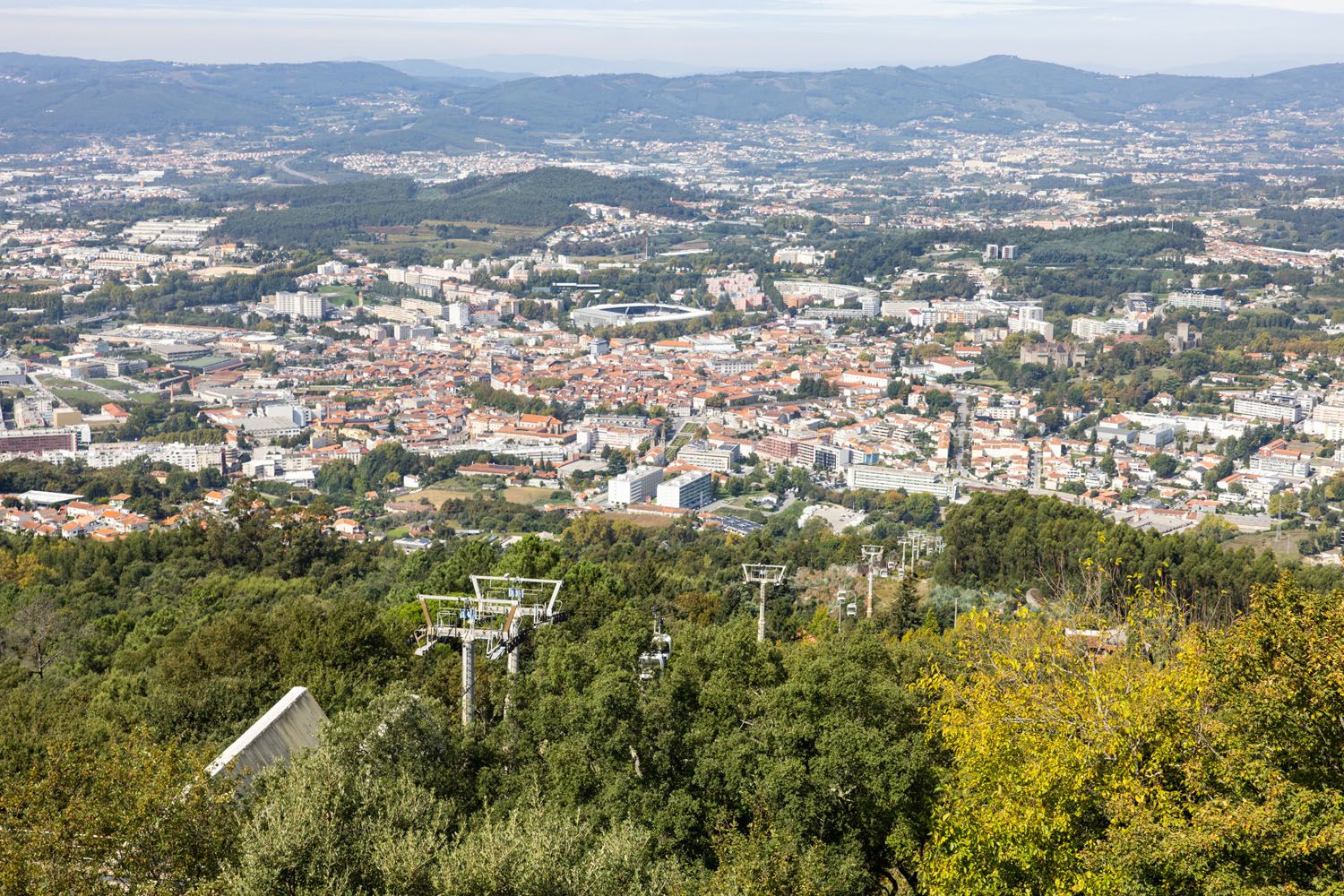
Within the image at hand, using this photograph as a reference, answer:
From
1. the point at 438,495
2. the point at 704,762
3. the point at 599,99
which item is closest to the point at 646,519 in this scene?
the point at 438,495

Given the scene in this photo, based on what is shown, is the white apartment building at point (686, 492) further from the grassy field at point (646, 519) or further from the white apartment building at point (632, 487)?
the grassy field at point (646, 519)

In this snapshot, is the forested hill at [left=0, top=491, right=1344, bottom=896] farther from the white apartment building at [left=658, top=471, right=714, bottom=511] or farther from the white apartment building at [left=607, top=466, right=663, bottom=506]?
the white apartment building at [left=607, top=466, right=663, bottom=506]

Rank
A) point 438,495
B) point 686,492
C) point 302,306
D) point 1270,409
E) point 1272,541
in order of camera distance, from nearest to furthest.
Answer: point 1272,541, point 686,492, point 438,495, point 1270,409, point 302,306

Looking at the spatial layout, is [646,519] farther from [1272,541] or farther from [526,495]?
[1272,541]

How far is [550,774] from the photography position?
827 centimetres

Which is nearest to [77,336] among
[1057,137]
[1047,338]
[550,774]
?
[1047,338]

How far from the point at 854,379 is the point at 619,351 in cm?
924

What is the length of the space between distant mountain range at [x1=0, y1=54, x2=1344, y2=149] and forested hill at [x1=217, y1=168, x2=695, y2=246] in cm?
3399

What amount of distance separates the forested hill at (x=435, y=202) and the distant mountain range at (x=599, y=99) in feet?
112

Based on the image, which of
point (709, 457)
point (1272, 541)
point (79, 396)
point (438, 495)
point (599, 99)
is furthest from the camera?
point (599, 99)

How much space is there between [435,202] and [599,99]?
75.2m

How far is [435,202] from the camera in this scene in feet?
265

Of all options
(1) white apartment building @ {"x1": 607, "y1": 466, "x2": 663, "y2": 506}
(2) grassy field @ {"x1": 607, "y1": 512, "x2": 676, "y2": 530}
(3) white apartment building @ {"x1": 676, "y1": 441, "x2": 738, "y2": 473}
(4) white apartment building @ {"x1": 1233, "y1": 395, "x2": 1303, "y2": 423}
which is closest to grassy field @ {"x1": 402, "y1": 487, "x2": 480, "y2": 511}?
(1) white apartment building @ {"x1": 607, "y1": 466, "x2": 663, "y2": 506}

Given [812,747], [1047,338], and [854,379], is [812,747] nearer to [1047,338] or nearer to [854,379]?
[854,379]
